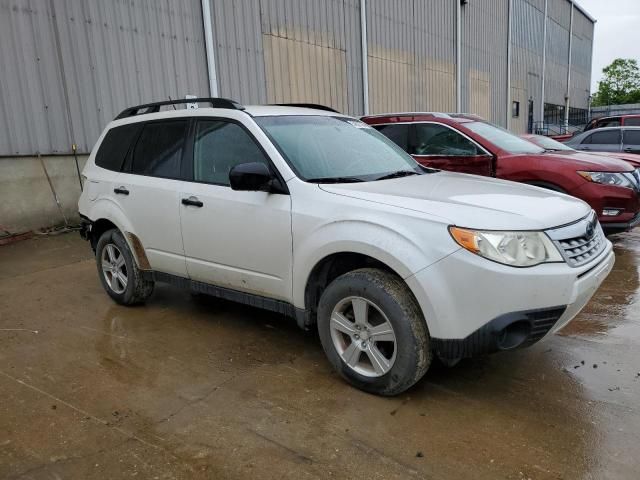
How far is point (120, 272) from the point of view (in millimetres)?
4898

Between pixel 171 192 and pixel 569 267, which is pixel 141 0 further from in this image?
pixel 569 267

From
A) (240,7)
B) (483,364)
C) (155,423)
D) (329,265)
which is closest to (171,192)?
(329,265)

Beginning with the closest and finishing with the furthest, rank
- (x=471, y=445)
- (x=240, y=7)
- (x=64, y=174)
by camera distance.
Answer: (x=471, y=445) < (x=64, y=174) < (x=240, y=7)

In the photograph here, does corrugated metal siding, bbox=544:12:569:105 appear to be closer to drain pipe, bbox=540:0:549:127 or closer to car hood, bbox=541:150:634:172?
drain pipe, bbox=540:0:549:127

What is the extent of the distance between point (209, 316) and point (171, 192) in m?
1.20

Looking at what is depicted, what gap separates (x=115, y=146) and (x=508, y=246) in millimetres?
3759

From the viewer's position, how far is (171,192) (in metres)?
4.17

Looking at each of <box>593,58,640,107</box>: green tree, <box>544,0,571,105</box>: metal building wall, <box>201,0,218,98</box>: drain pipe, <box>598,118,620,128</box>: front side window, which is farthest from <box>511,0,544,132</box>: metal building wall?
<box>593,58,640,107</box>: green tree

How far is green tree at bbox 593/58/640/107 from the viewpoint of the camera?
62.5 metres

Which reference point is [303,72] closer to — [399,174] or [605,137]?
[605,137]

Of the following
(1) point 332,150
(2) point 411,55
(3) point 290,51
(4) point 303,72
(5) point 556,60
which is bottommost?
(1) point 332,150

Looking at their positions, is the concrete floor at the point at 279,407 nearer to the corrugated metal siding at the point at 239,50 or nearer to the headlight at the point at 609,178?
the headlight at the point at 609,178

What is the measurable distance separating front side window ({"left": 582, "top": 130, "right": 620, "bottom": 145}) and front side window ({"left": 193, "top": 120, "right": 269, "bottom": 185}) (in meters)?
10.3

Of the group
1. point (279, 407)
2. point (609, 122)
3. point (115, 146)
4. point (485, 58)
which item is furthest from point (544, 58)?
point (279, 407)
